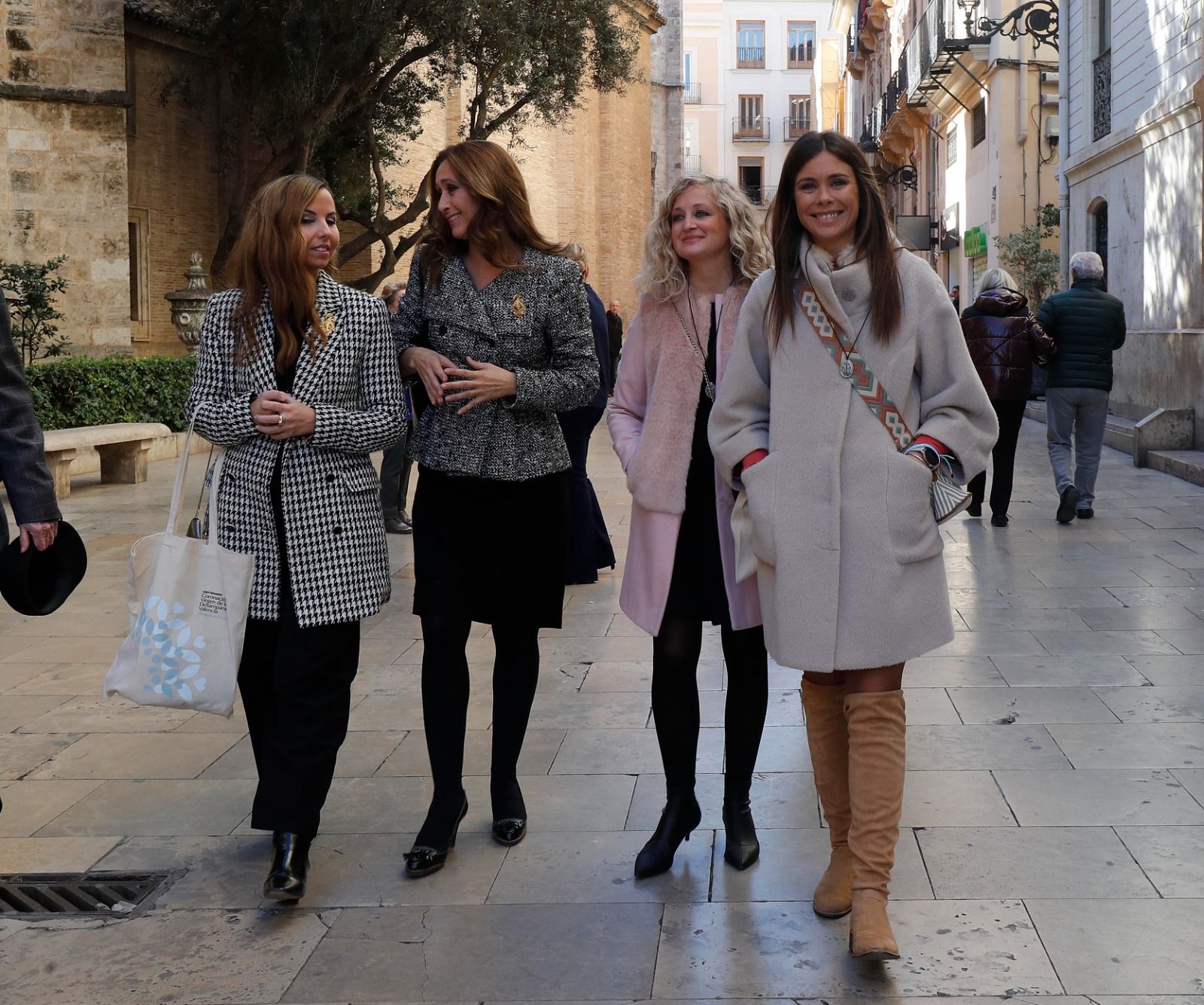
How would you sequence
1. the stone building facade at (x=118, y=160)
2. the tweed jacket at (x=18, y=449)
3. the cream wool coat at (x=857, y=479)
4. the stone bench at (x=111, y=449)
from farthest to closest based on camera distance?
1. the stone building facade at (x=118, y=160)
2. the stone bench at (x=111, y=449)
3. the tweed jacket at (x=18, y=449)
4. the cream wool coat at (x=857, y=479)

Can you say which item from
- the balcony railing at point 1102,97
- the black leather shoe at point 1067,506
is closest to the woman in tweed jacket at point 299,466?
the black leather shoe at point 1067,506

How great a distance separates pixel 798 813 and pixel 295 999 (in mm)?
1722

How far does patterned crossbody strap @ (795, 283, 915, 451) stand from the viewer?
3.48 m

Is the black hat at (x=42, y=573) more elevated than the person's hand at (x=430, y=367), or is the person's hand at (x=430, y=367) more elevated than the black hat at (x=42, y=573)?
the person's hand at (x=430, y=367)

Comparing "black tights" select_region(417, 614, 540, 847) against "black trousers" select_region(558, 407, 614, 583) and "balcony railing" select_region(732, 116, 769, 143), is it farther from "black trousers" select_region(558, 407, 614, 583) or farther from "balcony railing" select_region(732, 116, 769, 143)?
"balcony railing" select_region(732, 116, 769, 143)

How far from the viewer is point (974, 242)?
29703 mm

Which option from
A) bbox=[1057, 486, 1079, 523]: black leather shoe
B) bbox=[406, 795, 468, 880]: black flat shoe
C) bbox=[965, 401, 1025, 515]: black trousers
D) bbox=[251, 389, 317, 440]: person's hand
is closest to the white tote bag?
bbox=[251, 389, 317, 440]: person's hand

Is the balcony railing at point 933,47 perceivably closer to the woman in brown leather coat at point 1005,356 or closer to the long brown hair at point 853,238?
the woman in brown leather coat at point 1005,356

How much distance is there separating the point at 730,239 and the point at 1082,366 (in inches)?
299

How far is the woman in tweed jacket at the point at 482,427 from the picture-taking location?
408cm

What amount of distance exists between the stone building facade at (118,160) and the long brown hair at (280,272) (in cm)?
1744

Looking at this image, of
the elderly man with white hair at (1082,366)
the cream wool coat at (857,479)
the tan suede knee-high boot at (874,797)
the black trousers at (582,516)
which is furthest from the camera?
the elderly man with white hair at (1082,366)

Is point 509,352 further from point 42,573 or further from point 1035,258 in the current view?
point 1035,258

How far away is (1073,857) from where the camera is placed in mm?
3961
